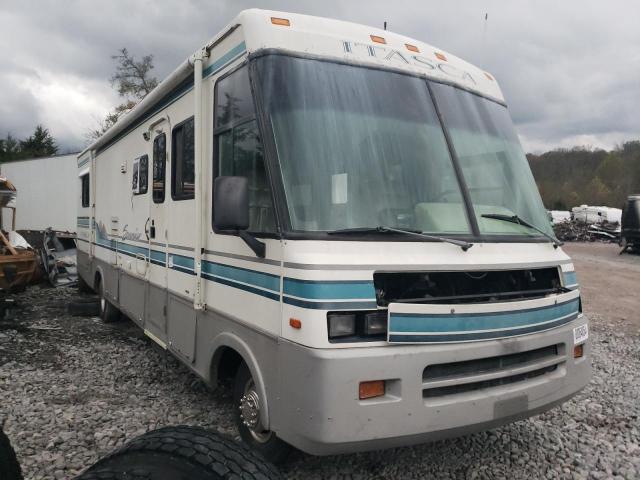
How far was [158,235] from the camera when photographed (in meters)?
4.79

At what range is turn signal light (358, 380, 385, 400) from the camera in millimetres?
2623

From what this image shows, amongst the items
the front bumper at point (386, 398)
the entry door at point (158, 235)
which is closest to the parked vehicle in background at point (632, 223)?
the entry door at point (158, 235)

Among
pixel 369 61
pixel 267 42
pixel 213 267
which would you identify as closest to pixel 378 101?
pixel 369 61

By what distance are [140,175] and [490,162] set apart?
136 inches

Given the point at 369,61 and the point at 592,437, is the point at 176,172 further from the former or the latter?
the point at 592,437

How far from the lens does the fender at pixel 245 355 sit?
294cm

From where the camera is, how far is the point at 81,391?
15.5ft

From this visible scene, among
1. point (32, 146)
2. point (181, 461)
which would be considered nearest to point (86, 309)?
point (181, 461)

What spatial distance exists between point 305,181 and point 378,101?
0.77 m

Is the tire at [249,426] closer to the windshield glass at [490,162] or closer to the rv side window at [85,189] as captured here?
the windshield glass at [490,162]

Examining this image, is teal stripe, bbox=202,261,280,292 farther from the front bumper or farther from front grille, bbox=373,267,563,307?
front grille, bbox=373,267,563,307

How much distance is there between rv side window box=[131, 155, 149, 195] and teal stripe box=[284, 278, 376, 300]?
3053 millimetres

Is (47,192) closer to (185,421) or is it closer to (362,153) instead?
(185,421)

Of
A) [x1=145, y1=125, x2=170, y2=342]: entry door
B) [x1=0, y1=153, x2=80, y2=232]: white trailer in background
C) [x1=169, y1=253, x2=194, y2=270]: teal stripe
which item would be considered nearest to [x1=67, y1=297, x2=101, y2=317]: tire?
[x1=145, y1=125, x2=170, y2=342]: entry door
